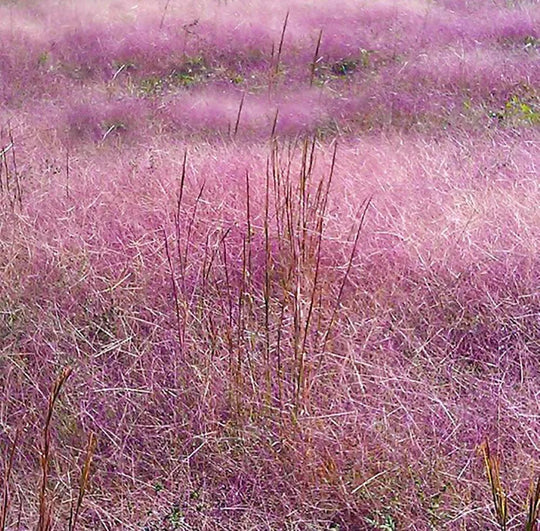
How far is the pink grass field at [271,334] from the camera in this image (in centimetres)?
176

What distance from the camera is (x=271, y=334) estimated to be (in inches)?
86.7

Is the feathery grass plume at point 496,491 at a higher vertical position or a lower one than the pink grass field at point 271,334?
higher

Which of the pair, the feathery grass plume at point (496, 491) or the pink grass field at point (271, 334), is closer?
the feathery grass plume at point (496, 491)

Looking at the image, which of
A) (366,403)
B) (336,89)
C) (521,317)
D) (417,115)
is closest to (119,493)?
(366,403)

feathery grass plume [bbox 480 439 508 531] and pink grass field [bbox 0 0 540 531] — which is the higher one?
feathery grass plume [bbox 480 439 508 531]

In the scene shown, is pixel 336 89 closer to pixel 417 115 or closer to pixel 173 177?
pixel 417 115

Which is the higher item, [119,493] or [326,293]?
[326,293]

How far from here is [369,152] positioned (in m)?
3.85

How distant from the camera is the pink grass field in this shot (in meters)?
1.76

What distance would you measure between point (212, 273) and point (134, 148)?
195cm

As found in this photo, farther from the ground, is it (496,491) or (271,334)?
(496,491)

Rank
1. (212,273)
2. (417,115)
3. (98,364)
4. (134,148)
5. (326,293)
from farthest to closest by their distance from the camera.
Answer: (417,115) < (134,148) < (212,273) < (326,293) < (98,364)

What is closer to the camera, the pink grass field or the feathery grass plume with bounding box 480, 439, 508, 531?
the feathery grass plume with bounding box 480, 439, 508, 531

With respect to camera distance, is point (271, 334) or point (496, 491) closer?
point (496, 491)
